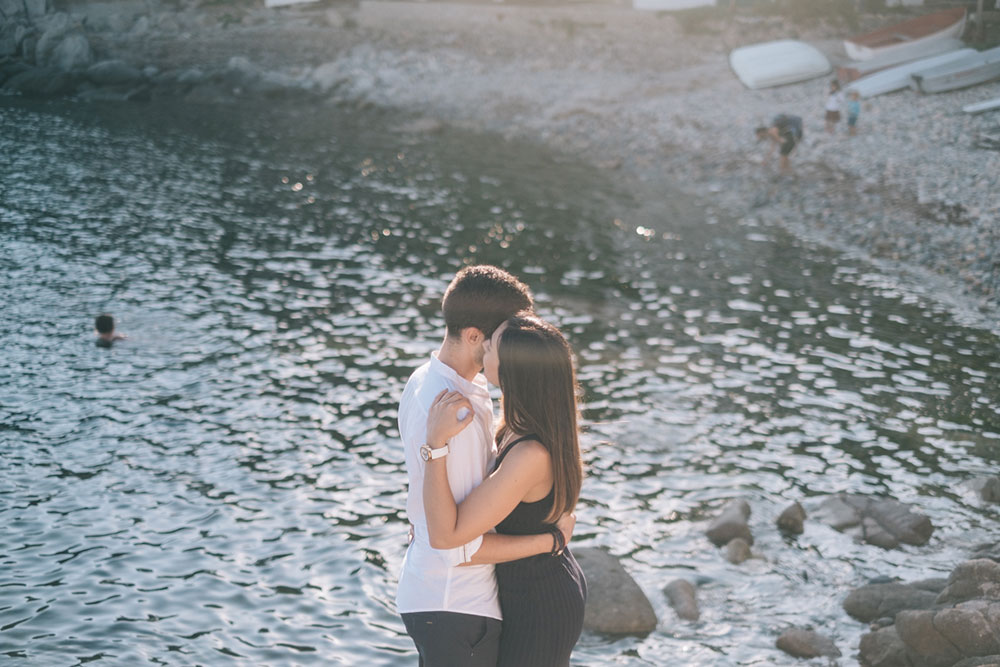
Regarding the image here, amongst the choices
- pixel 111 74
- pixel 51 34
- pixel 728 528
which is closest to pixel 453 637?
Result: pixel 728 528

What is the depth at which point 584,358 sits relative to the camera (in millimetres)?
18953

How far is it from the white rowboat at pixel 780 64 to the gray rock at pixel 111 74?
104ft

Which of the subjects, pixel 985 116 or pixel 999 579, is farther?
pixel 985 116

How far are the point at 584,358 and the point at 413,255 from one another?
320 inches

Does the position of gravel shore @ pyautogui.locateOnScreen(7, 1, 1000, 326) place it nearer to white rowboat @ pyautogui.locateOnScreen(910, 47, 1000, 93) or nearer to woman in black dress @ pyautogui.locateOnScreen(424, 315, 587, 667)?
white rowboat @ pyautogui.locateOnScreen(910, 47, 1000, 93)

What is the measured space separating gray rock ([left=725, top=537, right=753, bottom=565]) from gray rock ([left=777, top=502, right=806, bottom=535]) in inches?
31.8

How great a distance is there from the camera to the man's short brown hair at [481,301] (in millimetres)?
4699

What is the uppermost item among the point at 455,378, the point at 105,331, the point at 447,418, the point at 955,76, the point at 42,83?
the point at 42,83

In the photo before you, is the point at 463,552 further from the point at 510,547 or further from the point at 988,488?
the point at 988,488

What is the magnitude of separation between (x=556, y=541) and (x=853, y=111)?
3177 cm

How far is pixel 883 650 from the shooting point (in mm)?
9305

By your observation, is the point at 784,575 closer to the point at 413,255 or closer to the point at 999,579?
the point at 999,579

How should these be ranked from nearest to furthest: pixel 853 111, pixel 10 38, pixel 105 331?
1. pixel 105 331
2. pixel 853 111
3. pixel 10 38

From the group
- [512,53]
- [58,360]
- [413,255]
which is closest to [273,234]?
[413,255]
